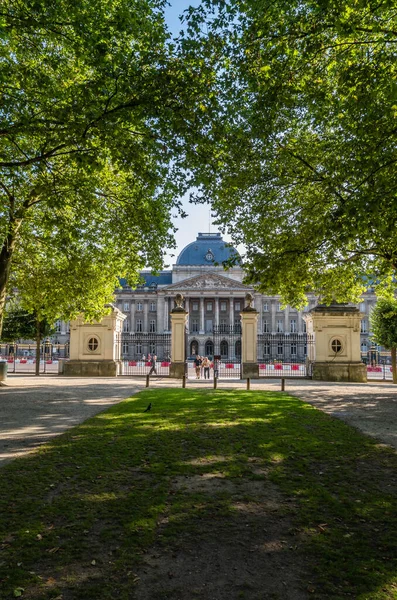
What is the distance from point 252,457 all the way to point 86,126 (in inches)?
247

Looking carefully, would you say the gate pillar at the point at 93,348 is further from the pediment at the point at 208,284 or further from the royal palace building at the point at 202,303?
the pediment at the point at 208,284

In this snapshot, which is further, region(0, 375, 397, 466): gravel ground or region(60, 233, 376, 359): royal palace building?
region(60, 233, 376, 359): royal palace building

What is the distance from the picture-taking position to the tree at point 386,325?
74.7 ft

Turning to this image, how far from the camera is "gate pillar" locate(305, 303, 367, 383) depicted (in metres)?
21.5

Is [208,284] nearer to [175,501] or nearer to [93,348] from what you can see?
[93,348]

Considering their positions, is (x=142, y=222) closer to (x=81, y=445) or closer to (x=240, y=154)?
(x=240, y=154)

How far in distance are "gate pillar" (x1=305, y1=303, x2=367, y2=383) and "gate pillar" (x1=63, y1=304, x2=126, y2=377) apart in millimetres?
10588

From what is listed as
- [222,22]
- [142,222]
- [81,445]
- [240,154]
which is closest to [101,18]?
[222,22]

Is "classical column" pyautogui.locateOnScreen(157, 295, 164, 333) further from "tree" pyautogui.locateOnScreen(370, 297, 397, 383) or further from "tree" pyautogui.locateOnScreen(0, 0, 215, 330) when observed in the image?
"tree" pyautogui.locateOnScreen(0, 0, 215, 330)

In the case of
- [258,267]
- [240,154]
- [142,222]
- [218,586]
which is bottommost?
[218,586]

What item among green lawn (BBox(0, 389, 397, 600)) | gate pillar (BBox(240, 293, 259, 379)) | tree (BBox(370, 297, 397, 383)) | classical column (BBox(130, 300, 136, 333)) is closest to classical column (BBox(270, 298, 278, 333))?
classical column (BBox(130, 300, 136, 333))

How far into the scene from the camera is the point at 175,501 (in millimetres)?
4520

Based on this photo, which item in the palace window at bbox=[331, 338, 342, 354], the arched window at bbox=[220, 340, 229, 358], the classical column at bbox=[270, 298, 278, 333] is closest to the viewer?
the palace window at bbox=[331, 338, 342, 354]

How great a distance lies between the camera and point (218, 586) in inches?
118
